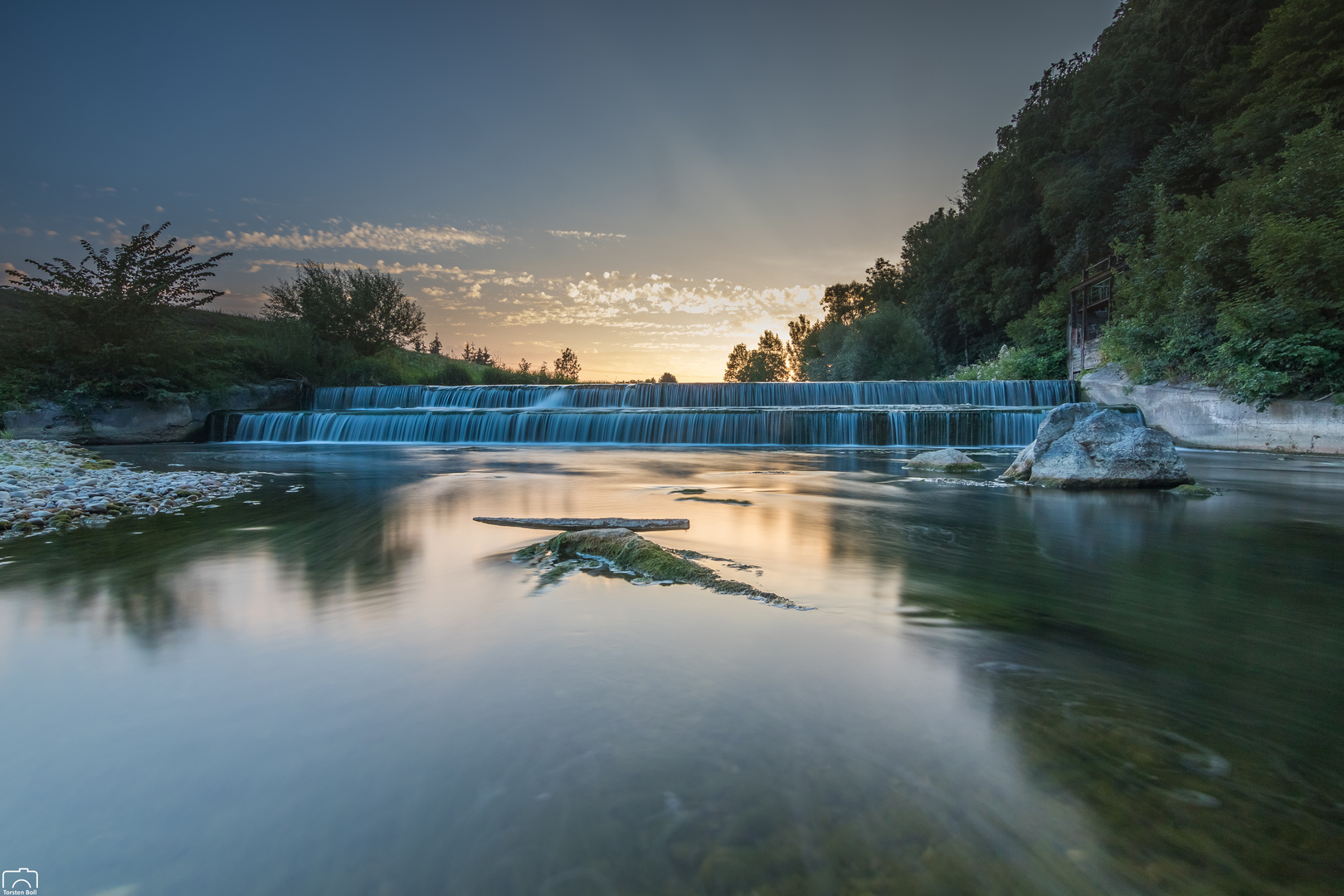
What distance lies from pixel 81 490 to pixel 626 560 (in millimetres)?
6480

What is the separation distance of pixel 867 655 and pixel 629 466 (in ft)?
28.5

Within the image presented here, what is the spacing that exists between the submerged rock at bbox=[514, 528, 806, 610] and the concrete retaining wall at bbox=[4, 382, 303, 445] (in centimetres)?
1888

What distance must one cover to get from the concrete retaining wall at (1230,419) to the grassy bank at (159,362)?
27659 mm

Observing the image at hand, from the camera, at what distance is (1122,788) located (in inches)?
54.1

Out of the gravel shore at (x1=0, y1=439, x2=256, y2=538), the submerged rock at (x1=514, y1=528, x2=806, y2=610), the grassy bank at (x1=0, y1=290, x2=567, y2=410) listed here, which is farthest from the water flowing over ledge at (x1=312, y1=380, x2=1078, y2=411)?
the submerged rock at (x1=514, y1=528, x2=806, y2=610)

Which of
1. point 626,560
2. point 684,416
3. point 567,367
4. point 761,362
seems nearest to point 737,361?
point 761,362

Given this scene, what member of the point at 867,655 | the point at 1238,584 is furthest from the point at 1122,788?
the point at 1238,584

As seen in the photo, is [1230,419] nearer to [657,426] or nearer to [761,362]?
[657,426]

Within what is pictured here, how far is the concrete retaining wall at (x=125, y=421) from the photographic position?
51.3ft

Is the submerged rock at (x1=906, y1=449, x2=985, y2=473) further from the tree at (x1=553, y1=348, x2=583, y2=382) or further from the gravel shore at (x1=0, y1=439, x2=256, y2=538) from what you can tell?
the tree at (x1=553, y1=348, x2=583, y2=382)

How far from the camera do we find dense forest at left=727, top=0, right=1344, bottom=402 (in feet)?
37.5

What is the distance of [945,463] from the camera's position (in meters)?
9.02

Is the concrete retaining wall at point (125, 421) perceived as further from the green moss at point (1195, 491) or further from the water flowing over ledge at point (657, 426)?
the green moss at point (1195, 491)

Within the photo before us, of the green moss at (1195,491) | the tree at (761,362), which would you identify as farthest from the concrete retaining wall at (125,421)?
the tree at (761,362)
